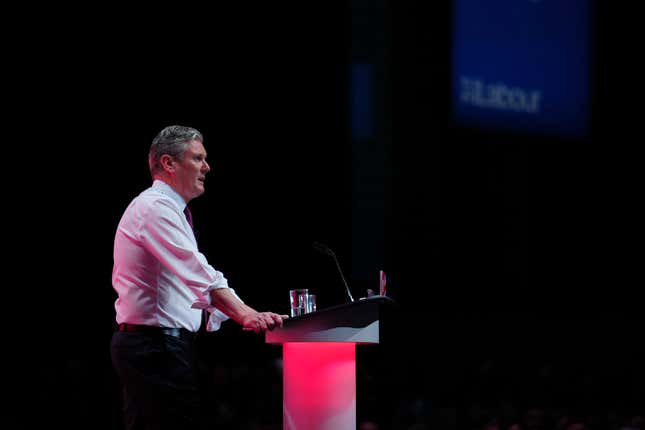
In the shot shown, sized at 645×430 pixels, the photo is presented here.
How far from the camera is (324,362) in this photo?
93.9 inches

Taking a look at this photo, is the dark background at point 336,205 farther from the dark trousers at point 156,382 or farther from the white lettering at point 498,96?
the dark trousers at point 156,382

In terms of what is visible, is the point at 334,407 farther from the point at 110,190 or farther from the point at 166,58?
the point at 166,58

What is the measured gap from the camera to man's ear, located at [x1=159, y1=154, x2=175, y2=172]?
2357 millimetres

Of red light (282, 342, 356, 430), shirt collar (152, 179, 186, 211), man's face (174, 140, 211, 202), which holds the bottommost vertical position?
red light (282, 342, 356, 430)

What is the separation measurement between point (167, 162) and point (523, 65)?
4508 millimetres

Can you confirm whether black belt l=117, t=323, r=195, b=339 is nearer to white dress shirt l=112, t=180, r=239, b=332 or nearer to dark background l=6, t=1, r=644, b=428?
white dress shirt l=112, t=180, r=239, b=332

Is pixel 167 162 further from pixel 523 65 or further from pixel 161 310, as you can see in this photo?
pixel 523 65

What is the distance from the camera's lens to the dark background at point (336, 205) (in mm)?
4160

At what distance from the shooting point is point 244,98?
489 centimetres

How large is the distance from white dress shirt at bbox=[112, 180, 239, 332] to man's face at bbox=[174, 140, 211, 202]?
0.11 m

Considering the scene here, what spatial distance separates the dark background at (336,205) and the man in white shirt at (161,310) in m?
2.04

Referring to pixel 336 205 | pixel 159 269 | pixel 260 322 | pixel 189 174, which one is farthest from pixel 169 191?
pixel 336 205

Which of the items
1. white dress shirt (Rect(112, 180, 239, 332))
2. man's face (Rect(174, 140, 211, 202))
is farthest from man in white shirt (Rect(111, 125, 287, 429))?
man's face (Rect(174, 140, 211, 202))

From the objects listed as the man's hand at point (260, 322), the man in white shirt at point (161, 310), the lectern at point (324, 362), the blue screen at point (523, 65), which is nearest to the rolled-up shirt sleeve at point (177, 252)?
the man in white shirt at point (161, 310)
